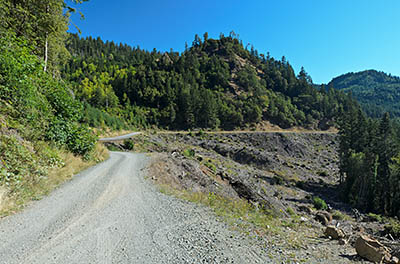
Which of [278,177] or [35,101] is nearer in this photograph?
[35,101]

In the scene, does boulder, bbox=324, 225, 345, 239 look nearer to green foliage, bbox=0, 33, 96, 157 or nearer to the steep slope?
the steep slope

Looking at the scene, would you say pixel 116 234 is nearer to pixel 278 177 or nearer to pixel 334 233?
pixel 334 233

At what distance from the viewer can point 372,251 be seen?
4910 millimetres

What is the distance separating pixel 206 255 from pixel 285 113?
9887cm

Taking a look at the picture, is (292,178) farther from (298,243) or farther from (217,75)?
(217,75)

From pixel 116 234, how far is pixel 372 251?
20.9 feet

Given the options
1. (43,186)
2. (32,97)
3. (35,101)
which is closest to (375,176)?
(43,186)

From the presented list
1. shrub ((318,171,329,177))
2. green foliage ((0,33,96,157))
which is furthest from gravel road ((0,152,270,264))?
shrub ((318,171,329,177))

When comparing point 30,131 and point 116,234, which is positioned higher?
point 30,131

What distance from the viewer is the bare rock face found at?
15.7 feet

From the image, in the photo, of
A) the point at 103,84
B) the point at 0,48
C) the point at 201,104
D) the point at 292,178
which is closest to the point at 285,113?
the point at 201,104

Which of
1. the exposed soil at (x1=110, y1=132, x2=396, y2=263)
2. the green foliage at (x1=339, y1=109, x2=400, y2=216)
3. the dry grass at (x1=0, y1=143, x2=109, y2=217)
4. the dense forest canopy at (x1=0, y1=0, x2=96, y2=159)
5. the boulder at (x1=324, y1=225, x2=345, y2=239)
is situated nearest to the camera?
the dry grass at (x1=0, y1=143, x2=109, y2=217)

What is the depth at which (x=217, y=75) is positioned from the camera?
11119cm

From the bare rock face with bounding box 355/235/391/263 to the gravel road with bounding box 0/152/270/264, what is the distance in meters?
2.97
